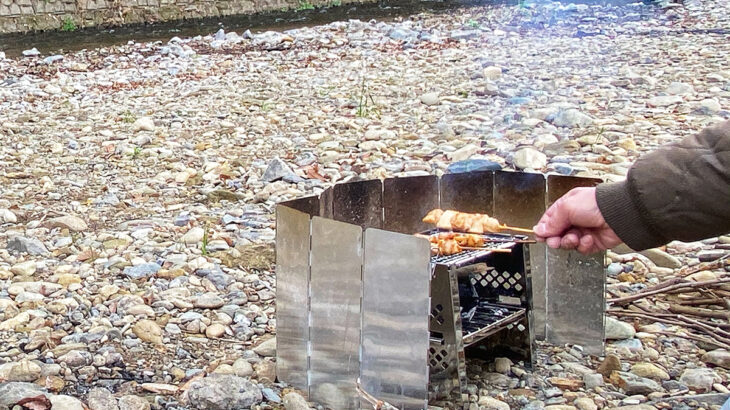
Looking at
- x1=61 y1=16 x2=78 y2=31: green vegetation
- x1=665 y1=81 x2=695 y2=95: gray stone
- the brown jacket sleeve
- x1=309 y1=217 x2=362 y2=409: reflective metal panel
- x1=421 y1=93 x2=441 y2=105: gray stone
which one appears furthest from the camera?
x1=61 y1=16 x2=78 y2=31: green vegetation

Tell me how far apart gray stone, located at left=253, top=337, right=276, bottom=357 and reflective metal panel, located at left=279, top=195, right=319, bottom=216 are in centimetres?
50

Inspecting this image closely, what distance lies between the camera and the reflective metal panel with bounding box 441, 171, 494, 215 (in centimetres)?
315

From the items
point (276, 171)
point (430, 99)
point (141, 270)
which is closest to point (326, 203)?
point (141, 270)

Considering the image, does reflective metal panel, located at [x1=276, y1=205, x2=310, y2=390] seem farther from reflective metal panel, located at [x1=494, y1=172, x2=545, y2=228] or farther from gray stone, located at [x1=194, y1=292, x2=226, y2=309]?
A: reflective metal panel, located at [x1=494, y1=172, x2=545, y2=228]

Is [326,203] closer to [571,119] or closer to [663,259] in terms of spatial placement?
[663,259]

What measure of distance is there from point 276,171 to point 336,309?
9.07 ft

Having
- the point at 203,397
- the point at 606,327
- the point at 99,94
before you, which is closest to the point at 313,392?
the point at 203,397

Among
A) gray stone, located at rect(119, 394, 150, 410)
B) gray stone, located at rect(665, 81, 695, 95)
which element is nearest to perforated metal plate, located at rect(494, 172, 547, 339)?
gray stone, located at rect(119, 394, 150, 410)

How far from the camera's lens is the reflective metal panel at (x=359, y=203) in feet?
9.81

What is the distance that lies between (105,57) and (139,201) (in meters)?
8.26

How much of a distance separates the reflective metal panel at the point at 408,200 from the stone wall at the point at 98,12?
1611 centimetres

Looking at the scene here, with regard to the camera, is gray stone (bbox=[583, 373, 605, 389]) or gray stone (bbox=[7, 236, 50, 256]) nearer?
gray stone (bbox=[583, 373, 605, 389])

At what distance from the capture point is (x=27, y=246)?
4.09 meters

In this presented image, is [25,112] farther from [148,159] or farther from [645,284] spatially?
[645,284]
